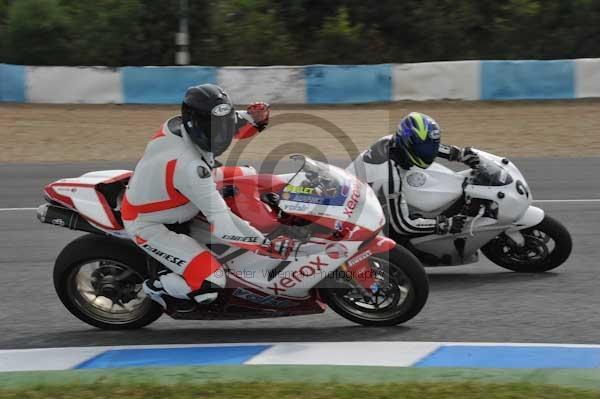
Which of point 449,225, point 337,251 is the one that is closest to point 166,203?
point 337,251

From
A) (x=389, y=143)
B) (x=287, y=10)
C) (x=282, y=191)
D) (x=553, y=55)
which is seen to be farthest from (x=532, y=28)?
(x=282, y=191)

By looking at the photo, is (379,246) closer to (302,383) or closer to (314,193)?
(314,193)

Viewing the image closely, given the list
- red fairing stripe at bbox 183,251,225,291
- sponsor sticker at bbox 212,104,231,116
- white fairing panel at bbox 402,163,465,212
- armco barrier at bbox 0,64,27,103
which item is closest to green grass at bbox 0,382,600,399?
red fairing stripe at bbox 183,251,225,291

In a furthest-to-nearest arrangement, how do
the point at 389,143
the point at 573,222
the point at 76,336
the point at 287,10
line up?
the point at 287,10 → the point at 573,222 → the point at 389,143 → the point at 76,336

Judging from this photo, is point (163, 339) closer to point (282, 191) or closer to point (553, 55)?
point (282, 191)

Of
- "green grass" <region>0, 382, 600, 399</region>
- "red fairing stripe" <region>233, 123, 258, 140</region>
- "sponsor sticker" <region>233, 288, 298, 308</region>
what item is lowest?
"green grass" <region>0, 382, 600, 399</region>

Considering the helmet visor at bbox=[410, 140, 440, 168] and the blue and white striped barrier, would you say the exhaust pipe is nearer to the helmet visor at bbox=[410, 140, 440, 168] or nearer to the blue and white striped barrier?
the blue and white striped barrier

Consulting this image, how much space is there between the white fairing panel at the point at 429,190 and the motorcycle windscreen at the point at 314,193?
1.34m

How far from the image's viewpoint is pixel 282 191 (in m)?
6.19

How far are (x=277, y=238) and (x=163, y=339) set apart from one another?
41.7 inches

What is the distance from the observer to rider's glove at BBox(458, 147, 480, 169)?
7.60m

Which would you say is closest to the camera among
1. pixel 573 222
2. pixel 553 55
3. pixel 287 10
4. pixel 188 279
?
pixel 188 279

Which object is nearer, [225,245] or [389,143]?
[225,245]

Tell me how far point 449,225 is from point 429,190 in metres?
0.37
